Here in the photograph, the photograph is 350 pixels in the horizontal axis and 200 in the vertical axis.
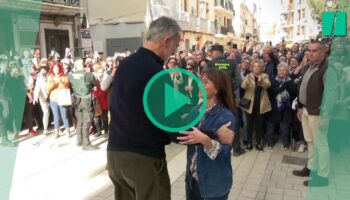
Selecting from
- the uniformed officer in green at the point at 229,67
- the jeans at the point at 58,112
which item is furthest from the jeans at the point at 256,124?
the jeans at the point at 58,112

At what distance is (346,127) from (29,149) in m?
5.81

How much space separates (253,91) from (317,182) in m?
2.00

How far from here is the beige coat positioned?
5941mm

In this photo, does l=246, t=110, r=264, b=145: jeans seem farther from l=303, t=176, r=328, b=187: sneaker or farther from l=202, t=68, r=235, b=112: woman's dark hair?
l=202, t=68, r=235, b=112: woman's dark hair

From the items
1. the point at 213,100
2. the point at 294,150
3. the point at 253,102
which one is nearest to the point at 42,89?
the point at 253,102

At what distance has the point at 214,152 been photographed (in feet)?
7.39

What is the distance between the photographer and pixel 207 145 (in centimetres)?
218

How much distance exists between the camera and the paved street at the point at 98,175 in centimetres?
434

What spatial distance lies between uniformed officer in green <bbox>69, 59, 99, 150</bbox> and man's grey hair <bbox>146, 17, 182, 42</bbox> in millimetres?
4518

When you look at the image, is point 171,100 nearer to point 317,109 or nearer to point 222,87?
point 222,87

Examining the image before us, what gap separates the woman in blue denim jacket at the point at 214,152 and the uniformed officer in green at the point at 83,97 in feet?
14.2

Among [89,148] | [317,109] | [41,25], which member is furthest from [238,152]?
[41,25]

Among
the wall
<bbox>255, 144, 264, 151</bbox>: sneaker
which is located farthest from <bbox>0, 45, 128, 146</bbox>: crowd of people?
the wall

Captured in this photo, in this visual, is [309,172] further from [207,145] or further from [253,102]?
[207,145]
